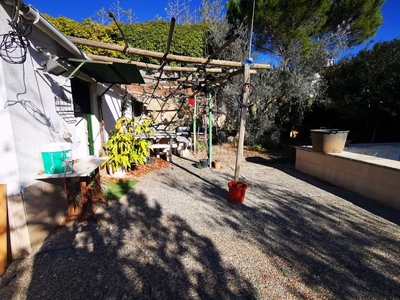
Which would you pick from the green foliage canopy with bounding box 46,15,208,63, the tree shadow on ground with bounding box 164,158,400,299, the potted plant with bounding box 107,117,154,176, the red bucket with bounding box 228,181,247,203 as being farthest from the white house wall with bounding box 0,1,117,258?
the green foliage canopy with bounding box 46,15,208,63

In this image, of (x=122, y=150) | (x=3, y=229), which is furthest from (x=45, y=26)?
(x=122, y=150)

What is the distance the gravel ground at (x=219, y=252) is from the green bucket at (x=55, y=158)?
840 mm

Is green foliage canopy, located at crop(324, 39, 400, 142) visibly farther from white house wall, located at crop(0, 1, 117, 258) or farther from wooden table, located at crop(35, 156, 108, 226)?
white house wall, located at crop(0, 1, 117, 258)

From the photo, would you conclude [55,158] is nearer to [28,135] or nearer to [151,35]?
[28,135]

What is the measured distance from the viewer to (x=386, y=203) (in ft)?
11.4

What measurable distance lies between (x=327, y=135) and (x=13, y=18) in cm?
540

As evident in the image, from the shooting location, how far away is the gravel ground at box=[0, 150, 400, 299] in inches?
66.4

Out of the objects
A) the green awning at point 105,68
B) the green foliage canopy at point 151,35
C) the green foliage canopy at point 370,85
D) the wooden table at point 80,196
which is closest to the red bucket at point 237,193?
the wooden table at point 80,196

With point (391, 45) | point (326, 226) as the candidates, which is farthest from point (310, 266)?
point (391, 45)

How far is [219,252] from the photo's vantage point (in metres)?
2.15

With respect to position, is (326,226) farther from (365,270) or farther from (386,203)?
(386,203)

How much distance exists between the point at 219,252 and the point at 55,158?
2.12m

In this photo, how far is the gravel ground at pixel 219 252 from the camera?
169 centimetres

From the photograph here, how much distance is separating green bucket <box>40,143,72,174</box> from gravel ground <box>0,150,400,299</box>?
840 mm
